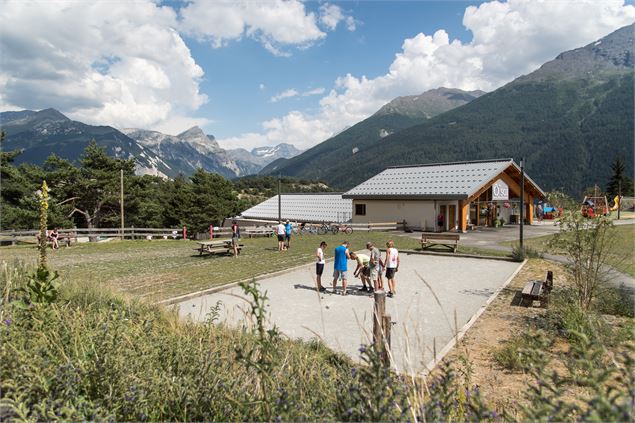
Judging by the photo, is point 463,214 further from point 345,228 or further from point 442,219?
point 345,228

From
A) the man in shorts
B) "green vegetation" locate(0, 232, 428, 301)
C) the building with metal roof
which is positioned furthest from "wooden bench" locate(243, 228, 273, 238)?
the man in shorts

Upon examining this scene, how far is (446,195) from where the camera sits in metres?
28.7

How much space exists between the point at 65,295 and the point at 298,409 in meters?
5.64

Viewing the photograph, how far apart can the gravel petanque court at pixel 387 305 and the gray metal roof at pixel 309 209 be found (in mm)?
23485

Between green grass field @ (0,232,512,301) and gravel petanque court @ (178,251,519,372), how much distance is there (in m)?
1.34

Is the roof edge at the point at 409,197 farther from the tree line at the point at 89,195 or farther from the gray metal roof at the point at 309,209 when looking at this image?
the tree line at the point at 89,195

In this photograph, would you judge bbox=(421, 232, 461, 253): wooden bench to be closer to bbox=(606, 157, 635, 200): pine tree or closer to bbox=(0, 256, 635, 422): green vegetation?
bbox=(0, 256, 635, 422): green vegetation

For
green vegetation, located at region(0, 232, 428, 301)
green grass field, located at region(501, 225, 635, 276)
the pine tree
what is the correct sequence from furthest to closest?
the pine tree < green vegetation, located at region(0, 232, 428, 301) < green grass field, located at region(501, 225, 635, 276)

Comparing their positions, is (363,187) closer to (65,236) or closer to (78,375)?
(65,236)

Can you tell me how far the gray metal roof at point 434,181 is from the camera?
29.6m

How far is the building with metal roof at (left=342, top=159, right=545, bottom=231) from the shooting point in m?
29.9

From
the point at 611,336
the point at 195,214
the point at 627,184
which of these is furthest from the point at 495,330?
the point at 627,184

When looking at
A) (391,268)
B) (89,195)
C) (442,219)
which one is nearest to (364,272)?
(391,268)

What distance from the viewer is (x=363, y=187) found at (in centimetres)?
3656
